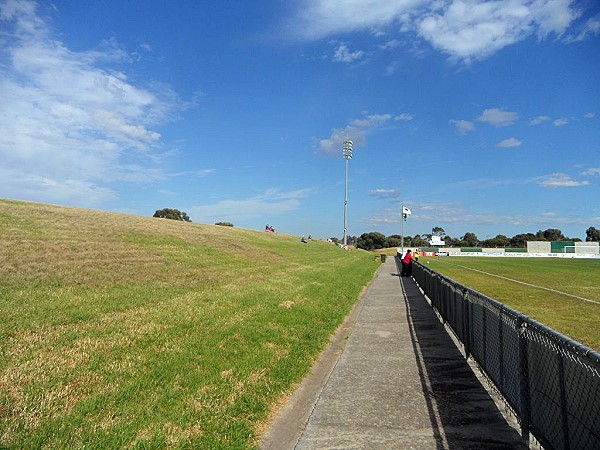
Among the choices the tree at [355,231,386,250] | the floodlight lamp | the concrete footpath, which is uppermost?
the floodlight lamp

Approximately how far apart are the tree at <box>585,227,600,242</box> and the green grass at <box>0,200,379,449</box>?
19123 cm

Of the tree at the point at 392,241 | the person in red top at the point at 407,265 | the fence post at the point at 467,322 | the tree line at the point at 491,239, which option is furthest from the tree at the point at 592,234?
the fence post at the point at 467,322

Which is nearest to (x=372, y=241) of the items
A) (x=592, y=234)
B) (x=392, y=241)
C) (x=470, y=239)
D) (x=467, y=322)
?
(x=392, y=241)

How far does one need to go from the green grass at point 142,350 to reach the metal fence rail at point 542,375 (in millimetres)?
2817

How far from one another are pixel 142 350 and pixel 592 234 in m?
204

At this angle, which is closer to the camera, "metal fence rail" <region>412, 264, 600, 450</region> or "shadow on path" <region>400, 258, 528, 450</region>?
"metal fence rail" <region>412, 264, 600, 450</region>

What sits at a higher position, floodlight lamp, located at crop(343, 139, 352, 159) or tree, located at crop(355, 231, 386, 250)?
floodlight lamp, located at crop(343, 139, 352, 159)

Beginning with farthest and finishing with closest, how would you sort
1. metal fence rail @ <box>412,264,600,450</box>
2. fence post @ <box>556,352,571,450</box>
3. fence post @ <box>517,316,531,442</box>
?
fence post @ <box>517,316,531,442</box> < fence post @ <box>556,352,571,450</box> < metal fence rail @ <box>412,264,600,450</box>

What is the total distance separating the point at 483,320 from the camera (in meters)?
6.59

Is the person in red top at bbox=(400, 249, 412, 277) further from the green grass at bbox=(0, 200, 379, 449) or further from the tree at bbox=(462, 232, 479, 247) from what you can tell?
the tree at bbox=(462, 232, 479, 247)

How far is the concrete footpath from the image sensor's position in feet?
15.1

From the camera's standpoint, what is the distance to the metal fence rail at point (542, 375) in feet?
10.7

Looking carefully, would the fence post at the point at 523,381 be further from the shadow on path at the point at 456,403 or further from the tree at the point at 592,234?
the tree at the point at 592,234

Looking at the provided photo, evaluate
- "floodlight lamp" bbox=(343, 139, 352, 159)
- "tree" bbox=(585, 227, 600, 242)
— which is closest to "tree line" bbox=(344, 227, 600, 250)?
"tree" bbox=(585, 227, 600, 242)
